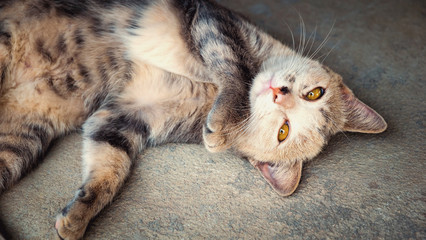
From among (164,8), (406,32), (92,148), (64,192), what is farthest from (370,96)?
(64,192)

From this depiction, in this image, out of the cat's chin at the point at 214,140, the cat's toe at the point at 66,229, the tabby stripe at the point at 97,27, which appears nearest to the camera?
the cat's toe at the point at 66,229

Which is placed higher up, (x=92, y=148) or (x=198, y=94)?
(x=198, y=94)

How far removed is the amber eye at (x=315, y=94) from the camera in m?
2.08

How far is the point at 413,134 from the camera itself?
2.37 meters

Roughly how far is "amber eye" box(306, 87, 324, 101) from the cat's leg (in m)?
0.88

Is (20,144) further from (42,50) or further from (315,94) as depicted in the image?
(315,94)

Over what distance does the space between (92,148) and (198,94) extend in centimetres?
63

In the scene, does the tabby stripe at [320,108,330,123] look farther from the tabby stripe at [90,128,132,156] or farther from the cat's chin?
the tabby stripe at [90,128,132,156]

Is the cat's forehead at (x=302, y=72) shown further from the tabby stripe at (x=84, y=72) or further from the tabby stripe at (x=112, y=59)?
the tabby stripe at (x=84, y=72)

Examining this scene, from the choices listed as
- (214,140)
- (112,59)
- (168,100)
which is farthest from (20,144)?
(214,140)

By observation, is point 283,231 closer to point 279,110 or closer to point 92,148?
point 279,110

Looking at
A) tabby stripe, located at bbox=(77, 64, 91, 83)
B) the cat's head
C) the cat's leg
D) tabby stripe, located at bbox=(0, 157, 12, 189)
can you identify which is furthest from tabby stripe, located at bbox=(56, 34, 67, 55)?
the cat's head

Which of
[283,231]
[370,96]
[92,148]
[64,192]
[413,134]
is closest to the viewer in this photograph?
[283,231]

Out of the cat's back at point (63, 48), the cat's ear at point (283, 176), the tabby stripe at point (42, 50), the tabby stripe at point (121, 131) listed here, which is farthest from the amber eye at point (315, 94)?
the tabby stripe at point (42, 50)
